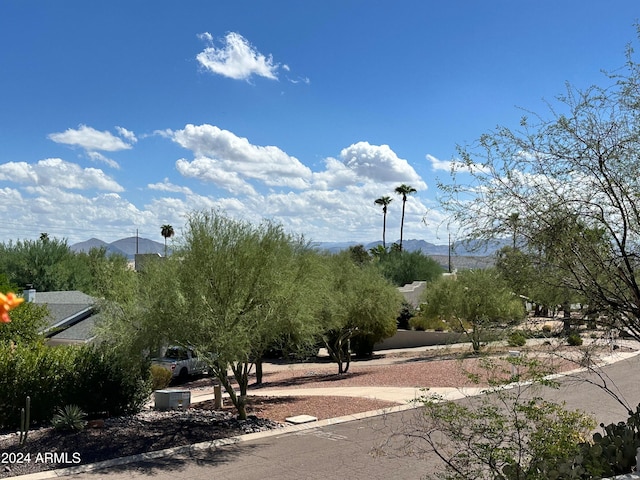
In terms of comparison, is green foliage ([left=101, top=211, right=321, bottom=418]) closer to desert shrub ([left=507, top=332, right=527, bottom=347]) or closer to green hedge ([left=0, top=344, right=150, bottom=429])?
green hedge ([left=0, top=344, right=150, bottom=429])

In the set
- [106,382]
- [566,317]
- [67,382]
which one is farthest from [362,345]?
[566,317]

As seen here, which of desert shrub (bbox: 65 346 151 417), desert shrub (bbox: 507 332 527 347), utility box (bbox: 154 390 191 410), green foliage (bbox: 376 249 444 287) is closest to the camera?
desert shrub (bbox: 507 332 527 347)

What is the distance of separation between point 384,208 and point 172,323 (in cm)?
7725

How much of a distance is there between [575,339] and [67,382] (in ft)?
35.4

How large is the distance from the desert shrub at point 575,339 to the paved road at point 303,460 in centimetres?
54

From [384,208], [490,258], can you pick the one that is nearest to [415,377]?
[490,258]

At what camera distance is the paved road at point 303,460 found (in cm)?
922

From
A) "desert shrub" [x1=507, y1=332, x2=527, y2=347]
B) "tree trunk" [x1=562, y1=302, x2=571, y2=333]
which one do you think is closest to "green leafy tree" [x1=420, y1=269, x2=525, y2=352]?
"tree trunk" [x1=562, y1=302, x2=571, y2=333]

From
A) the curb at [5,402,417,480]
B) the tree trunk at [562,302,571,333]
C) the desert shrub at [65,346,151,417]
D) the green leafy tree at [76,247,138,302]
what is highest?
the green leafy tree at [76,247,138,302]

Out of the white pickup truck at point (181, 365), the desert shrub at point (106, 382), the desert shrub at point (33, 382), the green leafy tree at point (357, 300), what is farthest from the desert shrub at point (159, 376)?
the desert shrub at point (33, 382)

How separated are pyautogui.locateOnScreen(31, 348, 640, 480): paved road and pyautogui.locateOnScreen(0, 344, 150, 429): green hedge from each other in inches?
146

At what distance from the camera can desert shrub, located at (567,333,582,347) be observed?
711 centimetres

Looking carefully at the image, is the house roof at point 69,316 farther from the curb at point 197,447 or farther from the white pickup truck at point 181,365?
the curb at point 197,447

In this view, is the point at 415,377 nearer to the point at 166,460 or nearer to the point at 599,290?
the point at 166,460
